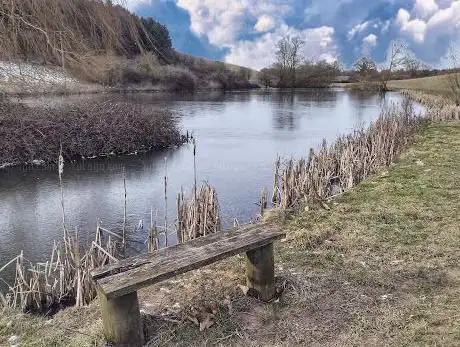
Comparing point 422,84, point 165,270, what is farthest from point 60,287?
point 422,84

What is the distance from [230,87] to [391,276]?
48.8 metres

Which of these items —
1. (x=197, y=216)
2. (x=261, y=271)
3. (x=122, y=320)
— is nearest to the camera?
(x=122, y=320)

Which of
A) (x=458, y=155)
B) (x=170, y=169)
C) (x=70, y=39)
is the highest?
(x=70, y=39)

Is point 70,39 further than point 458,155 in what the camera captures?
No

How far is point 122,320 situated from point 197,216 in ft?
8.90

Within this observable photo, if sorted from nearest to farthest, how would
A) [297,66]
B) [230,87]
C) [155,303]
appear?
[155,303], [230,87], [297,66]

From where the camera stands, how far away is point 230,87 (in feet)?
168

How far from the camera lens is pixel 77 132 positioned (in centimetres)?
1370

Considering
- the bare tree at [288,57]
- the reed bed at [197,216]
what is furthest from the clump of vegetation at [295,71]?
the reed bed at [197,216]

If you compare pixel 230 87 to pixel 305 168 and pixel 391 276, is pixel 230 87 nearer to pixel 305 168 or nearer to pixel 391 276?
pixel 305 168

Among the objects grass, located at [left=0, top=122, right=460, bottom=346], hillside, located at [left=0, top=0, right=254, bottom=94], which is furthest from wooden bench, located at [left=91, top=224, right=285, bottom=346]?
hillside, located at [left=0, top=0, right=254, bottom=94]

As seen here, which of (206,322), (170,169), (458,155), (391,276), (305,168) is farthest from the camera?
(170,169)

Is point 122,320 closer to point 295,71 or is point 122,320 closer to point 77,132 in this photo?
point 77,132

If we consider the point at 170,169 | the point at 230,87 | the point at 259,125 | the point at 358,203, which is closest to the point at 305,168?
the point at 358,203
